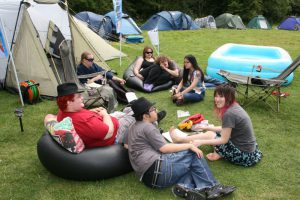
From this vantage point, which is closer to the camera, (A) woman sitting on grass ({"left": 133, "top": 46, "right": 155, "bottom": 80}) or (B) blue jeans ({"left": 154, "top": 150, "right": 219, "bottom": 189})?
(B) blue jeans ({"left": 154, "top": 150, "right": 219, "bottom": 189})

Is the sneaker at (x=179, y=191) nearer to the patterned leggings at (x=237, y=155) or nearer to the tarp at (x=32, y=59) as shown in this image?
the patterned leggings at (x=237, y=155)

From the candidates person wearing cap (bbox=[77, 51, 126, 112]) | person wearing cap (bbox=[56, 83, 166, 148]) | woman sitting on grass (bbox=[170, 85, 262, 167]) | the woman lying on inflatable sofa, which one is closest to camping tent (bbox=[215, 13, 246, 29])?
the woman lying on inflatable sofa

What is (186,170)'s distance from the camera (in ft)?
10.7

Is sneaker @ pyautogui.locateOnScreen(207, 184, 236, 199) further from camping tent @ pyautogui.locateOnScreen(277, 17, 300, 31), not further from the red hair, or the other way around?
camping tent @ pyautogui.locateOnScreen(277, 17, 300, 31)

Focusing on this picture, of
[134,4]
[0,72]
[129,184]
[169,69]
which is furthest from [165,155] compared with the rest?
[134,4]

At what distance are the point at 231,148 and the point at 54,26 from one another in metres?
5.30

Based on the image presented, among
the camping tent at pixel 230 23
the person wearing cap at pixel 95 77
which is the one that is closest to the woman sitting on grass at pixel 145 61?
the person wearing cap at pixel 95 77

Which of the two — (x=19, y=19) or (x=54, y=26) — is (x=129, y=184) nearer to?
(x=19, y=19)

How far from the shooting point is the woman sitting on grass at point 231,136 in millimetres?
3529

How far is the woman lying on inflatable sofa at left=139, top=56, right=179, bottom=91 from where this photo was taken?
22.2ft

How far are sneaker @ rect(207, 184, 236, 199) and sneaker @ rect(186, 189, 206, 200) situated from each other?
0.05 m

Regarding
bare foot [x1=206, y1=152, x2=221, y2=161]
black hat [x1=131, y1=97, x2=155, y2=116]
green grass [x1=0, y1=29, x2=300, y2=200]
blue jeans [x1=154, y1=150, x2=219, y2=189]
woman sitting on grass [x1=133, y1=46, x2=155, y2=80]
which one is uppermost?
black hat [x1=131, y1=97, x2=155, y2=116]

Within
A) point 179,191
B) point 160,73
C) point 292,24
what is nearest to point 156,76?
point 160,73

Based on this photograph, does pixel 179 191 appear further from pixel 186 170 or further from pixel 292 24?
pixel 292 24
